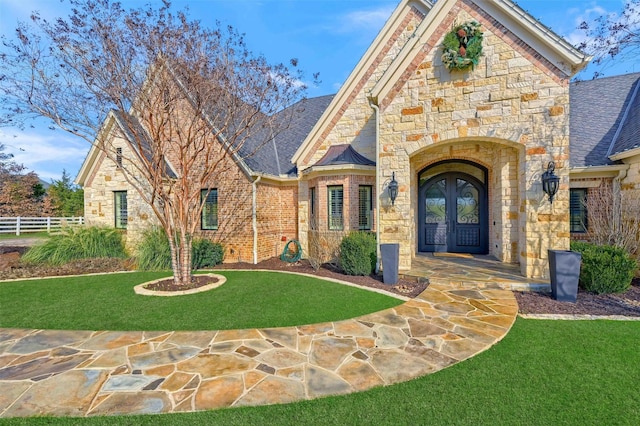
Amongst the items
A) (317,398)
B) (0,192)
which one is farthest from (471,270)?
(0,192)

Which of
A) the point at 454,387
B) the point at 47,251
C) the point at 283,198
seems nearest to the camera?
the point at 454,387

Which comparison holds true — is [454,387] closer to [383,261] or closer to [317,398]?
[317,398]

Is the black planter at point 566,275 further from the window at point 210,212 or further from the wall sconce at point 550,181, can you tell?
the window at point 210,212

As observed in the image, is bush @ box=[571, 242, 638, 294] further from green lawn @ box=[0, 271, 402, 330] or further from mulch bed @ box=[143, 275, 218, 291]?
mulch bed @ box=[143, 275, 218, 291]

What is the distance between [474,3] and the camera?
7.32 m

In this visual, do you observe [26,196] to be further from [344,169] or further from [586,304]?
[586,304]

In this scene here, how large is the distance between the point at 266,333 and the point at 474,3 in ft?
30.0

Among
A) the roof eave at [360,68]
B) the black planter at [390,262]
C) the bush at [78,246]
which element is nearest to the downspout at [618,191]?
the black planter at [390,262]

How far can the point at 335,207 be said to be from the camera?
1045 cm

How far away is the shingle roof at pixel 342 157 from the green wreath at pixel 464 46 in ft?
12.8

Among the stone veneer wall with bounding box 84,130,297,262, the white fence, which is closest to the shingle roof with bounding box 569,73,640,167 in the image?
the stone veneer wall with bounding box 84,130,297,262

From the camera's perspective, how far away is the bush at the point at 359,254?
8.24m

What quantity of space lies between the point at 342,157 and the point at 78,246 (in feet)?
33.9

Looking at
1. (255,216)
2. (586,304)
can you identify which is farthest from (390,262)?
(255,216)
